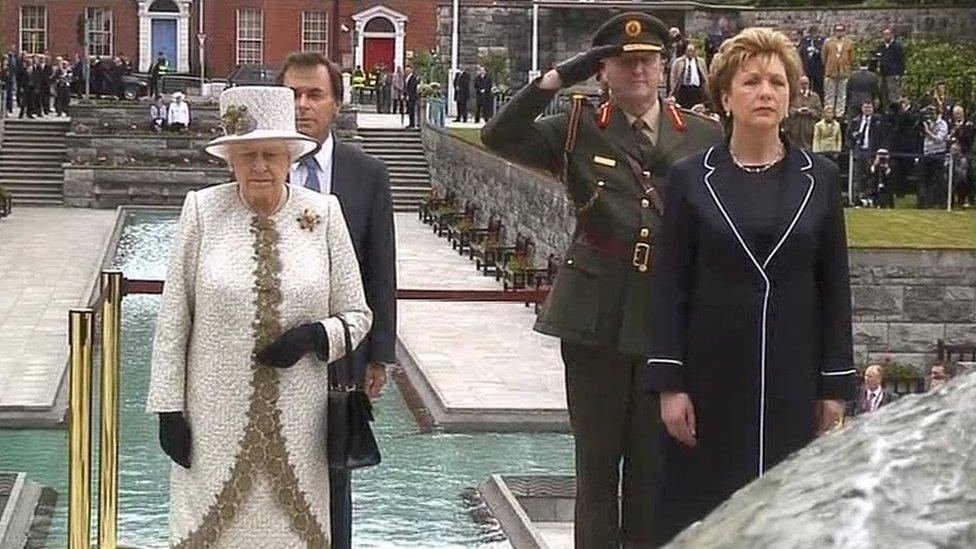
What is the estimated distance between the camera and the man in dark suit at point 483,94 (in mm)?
45250

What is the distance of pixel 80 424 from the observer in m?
6.93

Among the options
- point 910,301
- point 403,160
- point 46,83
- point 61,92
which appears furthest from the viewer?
point 61,92

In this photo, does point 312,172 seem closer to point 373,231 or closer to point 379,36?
point 373,231

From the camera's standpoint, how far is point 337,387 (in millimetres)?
5617

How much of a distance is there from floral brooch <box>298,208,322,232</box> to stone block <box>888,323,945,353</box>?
42.4 feet

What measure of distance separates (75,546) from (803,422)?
3.15m

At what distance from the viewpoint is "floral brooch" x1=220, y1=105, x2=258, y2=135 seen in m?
5.53

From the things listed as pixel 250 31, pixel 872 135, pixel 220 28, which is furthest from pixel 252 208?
Answer: pixel 220 28

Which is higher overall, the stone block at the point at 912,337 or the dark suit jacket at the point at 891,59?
the dark suit jacket at the point at 891,59

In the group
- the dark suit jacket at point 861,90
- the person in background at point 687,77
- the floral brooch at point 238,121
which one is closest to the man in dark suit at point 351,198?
the floral brooch at point 238,121

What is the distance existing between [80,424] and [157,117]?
3939cm

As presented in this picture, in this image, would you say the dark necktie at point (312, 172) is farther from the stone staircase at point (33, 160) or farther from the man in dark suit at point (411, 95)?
the man in dark suit at point (411, 95)

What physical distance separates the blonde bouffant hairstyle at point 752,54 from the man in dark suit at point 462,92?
138ft

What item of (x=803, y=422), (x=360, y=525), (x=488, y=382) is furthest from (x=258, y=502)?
(x=488, y=382)
